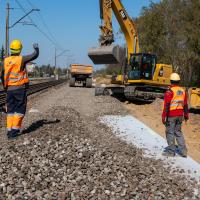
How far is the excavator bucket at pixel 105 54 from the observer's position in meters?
22.4

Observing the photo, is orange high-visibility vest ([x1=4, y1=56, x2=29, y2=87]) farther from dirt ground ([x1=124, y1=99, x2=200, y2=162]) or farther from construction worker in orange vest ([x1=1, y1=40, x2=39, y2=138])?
dirt ground ([x1=124, y1=99, x2=200, y2=162])

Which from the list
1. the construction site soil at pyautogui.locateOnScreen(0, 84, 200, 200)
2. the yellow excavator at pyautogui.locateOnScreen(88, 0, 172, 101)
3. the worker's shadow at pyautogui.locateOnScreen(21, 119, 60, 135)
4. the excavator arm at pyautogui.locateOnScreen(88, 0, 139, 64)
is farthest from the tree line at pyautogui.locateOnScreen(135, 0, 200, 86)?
the construction site soil at pyautogui.locateOnScreen(0, 84, 200, 200)

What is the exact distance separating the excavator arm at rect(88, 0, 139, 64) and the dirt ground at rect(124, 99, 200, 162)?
2897mm

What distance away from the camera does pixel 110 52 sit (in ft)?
73.0

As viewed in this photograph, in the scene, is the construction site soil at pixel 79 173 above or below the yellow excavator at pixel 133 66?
below

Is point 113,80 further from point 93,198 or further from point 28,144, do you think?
point 93,198

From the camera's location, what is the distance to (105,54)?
2245 cm

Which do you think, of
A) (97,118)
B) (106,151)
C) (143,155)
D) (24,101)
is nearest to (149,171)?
(106,151)

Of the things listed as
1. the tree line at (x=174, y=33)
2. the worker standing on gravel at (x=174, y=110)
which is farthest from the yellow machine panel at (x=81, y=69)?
the worker standing on gravel at (x=174, y=110)

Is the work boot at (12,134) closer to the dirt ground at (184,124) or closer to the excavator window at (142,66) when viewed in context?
the dirt ground at (184,124)

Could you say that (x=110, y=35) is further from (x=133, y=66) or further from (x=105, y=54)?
(x=133, y=66)

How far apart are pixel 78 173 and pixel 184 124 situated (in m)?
A: 10.1

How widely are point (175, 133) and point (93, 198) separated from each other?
3.80 m

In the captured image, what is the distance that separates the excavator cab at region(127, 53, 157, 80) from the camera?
75.0ft
